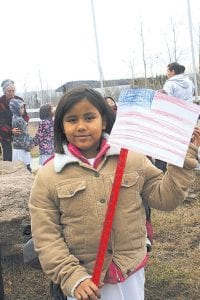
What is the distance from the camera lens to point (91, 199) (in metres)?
1.76

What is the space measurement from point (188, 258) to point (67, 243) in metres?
2.24

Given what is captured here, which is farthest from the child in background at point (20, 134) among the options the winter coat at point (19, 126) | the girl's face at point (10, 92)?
the girl's face at point (10, 92)

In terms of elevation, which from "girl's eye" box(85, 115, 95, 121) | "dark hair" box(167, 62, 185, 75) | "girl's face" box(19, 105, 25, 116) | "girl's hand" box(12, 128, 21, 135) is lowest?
"girl's hand" box(12, 128, 21, 135)

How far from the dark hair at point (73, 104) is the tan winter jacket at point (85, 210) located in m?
0.11

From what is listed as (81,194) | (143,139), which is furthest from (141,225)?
(143,139)

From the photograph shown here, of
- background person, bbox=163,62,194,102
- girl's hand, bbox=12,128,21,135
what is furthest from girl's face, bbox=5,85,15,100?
background person, bbox=163,62,194,102

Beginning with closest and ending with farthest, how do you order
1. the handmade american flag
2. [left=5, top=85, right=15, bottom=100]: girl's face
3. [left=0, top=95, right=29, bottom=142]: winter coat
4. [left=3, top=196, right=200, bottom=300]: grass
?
the handmade american flag → [left=3, top=196, right=200, bottom=300]: grass → [left=5, top=85, right=15, bottom=100]: girl's face → [left=0, top=95, right=29, bottom=142]: winter coat

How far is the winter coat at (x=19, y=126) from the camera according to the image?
242 inches

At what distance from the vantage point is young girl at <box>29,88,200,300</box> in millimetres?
1732

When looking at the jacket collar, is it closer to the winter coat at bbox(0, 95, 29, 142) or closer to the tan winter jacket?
the tan winter jacket

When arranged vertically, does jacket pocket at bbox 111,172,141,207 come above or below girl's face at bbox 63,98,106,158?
below

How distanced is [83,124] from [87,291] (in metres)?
0.61

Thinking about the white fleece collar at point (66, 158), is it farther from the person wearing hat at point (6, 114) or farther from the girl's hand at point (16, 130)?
the person wearing hat at point (6, 114)

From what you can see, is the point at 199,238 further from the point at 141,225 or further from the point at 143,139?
the point at 143,139
